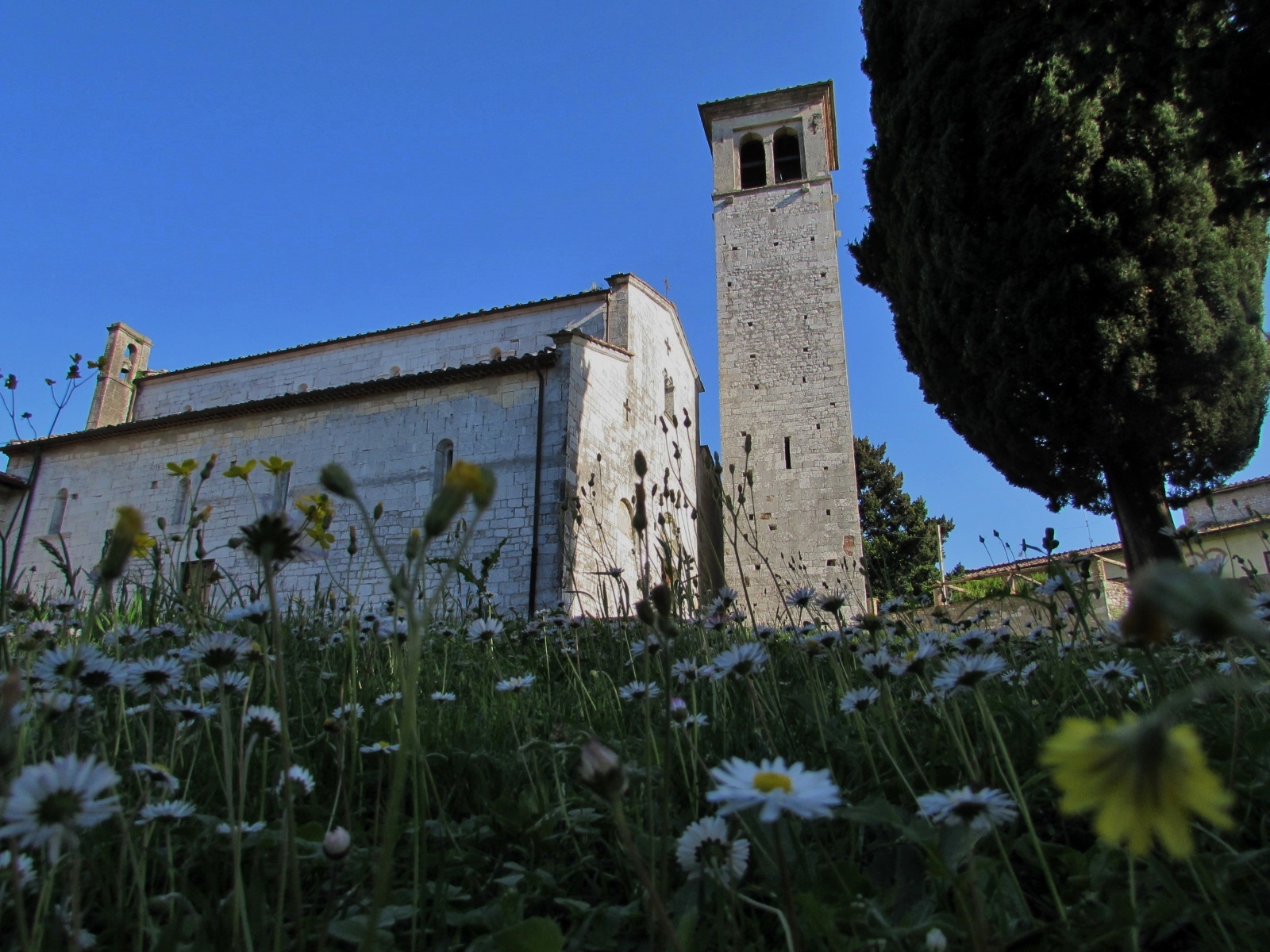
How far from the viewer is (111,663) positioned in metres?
1.31

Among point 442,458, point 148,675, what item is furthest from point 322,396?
point 148,675

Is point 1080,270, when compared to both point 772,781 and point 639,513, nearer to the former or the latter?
point 639,513

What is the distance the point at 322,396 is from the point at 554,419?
14.8 ft

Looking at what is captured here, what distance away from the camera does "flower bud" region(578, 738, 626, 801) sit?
733 millimetres

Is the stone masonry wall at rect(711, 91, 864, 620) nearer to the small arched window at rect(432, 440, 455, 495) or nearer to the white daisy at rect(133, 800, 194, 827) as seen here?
the small arched window at rect(432, 440, 455, 495)

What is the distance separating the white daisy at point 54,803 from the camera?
0.76 metres

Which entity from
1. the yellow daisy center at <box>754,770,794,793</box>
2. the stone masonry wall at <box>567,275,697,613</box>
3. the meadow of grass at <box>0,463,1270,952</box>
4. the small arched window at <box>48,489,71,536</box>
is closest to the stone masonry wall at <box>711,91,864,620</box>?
the stone masonry wall at <box>567,275,697,613</box>

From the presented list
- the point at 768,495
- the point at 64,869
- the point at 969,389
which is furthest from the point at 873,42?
the point at 64,869

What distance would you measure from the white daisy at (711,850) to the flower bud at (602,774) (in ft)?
1.15

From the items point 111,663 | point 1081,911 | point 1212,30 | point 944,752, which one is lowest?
point 1081,911

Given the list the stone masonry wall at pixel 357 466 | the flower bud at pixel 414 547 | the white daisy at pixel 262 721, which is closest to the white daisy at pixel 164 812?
the white daisy at pixel 262 721

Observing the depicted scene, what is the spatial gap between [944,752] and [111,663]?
1.67 meters

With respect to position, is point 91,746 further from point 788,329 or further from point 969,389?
point 788,329

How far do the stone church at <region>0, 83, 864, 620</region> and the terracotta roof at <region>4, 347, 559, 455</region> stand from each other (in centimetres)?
4
